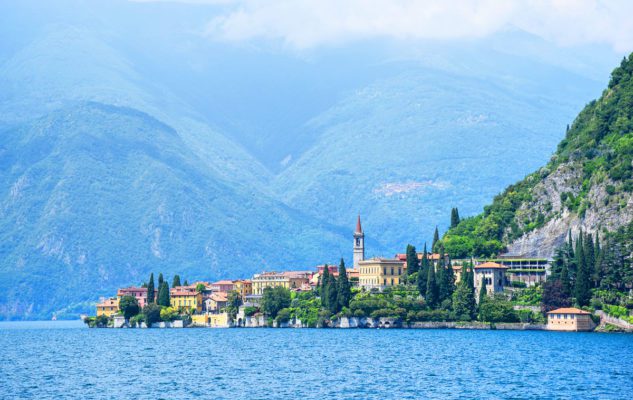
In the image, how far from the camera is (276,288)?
606 ft

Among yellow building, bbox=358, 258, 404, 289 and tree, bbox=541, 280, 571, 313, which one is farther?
yellow building, bbox=358, 258, 404, 289

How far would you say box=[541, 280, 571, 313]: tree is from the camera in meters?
145

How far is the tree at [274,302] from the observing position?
592 ft

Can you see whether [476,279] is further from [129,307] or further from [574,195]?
[129,307]

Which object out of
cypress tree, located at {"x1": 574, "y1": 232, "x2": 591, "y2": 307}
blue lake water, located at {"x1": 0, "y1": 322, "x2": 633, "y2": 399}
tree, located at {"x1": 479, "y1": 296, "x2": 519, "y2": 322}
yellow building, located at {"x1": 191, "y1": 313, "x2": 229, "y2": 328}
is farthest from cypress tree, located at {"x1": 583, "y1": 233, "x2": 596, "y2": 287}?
yellow building, located at {"x1": 191, "y1": 313, "x2": 229, "y2": 328}

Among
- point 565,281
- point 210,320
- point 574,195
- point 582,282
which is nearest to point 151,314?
point 210,320

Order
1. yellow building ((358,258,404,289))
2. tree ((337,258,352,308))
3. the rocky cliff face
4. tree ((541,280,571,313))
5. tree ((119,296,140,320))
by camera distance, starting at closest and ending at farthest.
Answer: tree ((541,280,571,313))
the rocky cliff face
tree ((337,258,352,308))
yellow building ((358,258,404,289))
tree ((119,296,140,320))

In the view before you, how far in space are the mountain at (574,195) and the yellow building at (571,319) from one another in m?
15.9

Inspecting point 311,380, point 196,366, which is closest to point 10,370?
point 196,366

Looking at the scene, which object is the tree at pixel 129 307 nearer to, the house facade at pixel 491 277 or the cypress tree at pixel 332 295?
the cypress tree at pixel 332 295

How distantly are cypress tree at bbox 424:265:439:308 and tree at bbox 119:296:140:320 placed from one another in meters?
54.3

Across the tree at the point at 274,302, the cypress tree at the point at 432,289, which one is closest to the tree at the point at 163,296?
the tree at the point at 274,302

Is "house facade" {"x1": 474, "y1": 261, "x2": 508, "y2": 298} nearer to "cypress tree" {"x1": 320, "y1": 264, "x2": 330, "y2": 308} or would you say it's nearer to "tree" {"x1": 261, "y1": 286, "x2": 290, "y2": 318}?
"cypress tree" {"x1": 320, "y1": 264, "x2": 330, "y2": 308}

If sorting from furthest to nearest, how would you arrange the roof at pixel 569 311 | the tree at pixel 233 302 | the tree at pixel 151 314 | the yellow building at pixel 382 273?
the tree at pixel 233 302 < the tree at pixel 151 314 < the yellow building at pixel 382 273 < the roof at pixel 569 311
